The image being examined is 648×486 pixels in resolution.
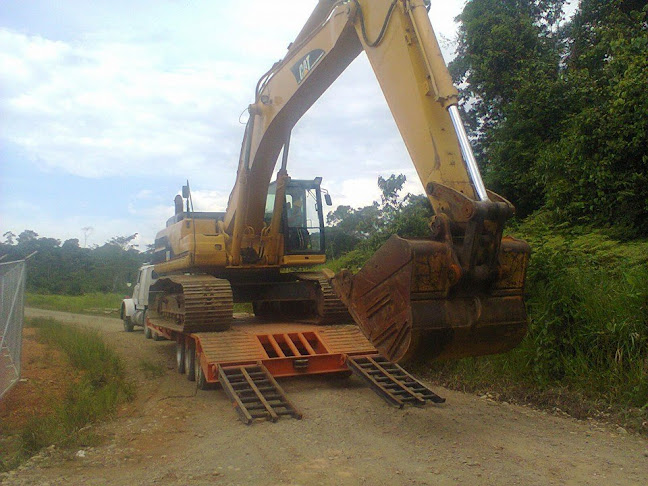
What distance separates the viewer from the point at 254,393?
7.14 metres

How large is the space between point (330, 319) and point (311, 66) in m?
3.87

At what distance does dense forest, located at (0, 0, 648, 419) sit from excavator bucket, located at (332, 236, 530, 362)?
1.95 metres

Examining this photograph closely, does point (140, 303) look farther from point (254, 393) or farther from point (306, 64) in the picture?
point (306, 64)

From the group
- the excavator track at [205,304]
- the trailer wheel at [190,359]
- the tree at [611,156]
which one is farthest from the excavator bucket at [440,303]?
the tree at [611,156]

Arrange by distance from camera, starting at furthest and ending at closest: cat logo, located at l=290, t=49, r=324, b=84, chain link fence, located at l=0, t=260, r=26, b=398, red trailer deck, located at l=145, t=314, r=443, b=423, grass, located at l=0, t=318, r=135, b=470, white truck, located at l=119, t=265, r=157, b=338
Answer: white truck, located at l=119, t=265, r=157, b=338 < chain link fence, located at l=0, t=260, r=26, b=398 < cat logo, located at l=290, t=49, r=324, b=84 < red trailer deck, located at l=145, t=314, r=443, b=423 < grass, located at l=0, t=318, r=135, b=470

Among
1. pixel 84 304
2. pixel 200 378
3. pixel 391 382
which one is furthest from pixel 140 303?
pixel 84 304

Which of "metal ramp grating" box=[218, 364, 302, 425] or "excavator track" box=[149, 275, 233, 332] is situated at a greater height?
"excavator track" box=[149, 275, 233, 332]

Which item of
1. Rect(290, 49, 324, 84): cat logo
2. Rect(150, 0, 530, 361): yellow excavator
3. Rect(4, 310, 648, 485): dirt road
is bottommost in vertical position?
Rect(4, 310, 648, 485): dirt road

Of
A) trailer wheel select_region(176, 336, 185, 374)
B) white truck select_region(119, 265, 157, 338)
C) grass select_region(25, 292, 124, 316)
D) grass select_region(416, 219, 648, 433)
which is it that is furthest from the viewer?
Result: grass select_region(25, 292, 124, 316)

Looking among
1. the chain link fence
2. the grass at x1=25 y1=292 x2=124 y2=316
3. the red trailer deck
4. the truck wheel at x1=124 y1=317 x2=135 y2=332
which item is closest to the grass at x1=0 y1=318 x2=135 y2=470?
the chain link fence

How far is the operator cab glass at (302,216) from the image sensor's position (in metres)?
10.2

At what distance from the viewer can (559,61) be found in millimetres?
17094

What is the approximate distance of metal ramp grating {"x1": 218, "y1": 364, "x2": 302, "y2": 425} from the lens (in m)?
6.54

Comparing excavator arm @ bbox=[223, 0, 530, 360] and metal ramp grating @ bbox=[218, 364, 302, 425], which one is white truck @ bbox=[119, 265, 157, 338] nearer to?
metal ramp grating @ bbox=[218, 364, 302, 425]
